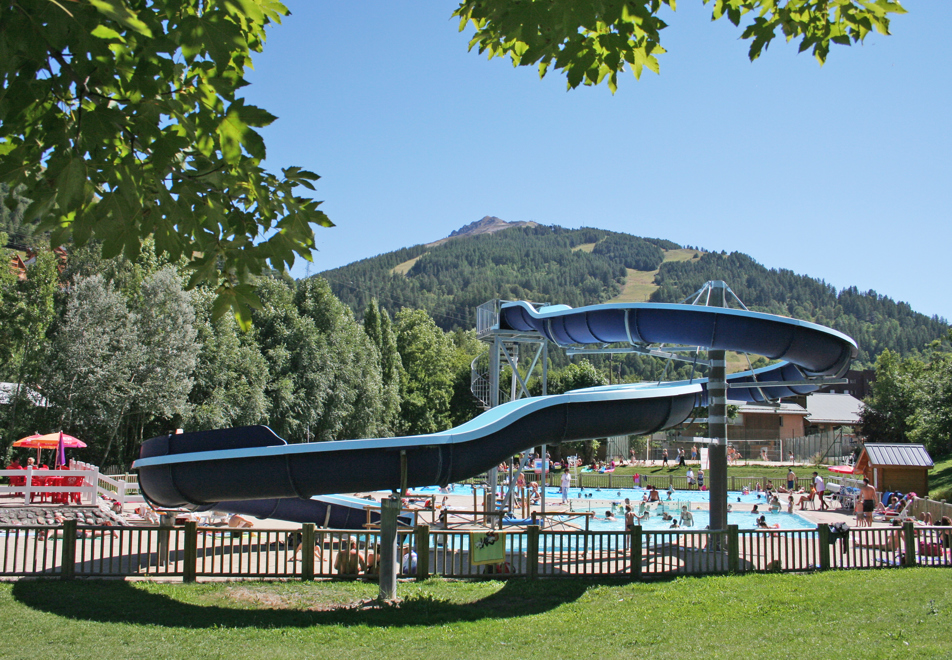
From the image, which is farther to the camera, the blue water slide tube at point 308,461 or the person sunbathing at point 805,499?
the person sunbathing at point 805,499

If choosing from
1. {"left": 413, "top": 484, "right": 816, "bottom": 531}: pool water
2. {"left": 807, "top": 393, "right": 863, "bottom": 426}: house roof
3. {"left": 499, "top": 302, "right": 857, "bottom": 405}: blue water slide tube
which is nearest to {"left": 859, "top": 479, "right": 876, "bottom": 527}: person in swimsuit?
{"left": 413, "top": 484, "right": 816, "bottom": 531}: pool water

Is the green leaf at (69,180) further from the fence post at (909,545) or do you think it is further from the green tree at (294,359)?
the green tree at (294,359)

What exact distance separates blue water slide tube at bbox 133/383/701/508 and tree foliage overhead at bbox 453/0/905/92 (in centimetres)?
821

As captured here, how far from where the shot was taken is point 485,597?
11.4 m

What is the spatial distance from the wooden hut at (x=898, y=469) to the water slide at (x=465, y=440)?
9944 mm

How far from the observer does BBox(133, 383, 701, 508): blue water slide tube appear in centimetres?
1247

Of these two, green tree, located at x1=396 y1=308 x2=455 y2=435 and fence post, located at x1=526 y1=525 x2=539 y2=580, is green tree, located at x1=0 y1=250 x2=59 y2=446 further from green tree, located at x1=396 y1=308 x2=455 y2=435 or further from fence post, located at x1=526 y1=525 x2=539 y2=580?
green tree, located at x1=396 y1=308 x2=455 y2=435

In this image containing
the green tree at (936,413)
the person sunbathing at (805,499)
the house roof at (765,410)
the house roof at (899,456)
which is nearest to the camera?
the house roof at (899,456)

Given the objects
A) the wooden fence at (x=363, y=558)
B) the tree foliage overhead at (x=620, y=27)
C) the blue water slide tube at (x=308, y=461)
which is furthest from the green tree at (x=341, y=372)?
the tree foliage overhead at (x=620, y=27)

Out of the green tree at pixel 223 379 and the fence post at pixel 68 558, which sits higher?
the green tree at pixel 223 379

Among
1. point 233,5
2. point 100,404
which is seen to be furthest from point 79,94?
point 100,404

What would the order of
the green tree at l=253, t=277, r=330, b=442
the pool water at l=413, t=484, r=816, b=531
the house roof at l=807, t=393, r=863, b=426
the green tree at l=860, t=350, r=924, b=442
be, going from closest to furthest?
1. the pool water at l=413, t=484, r=816, b=531
2. the green tree at l=253, t=277, r=330, b=442
3. the green tree at l=860, t=350, r=924, b=442
4. the house roof at l=807, t=393, r=863, b=426

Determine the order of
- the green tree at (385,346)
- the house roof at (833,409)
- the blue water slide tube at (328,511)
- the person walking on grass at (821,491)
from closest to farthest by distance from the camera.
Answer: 1. the blue water slide tube at (328,511)
2. the person walking on grass at (821,491)
3. the green tree at (385,346)
4. the house roof at (833,409)

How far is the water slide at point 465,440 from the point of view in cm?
1252
